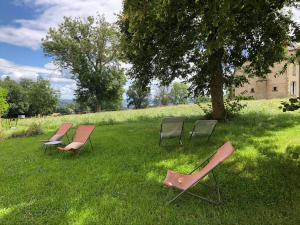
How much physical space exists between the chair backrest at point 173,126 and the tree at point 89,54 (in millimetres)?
36433

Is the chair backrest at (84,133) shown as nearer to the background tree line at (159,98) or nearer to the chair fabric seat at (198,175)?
the chair fabric seat at (198,175)

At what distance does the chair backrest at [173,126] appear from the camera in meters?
10.4

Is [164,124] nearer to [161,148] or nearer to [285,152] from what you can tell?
[161,148]

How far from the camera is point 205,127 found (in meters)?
10.0

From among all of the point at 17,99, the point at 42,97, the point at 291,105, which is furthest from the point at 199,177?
the point at 17,99

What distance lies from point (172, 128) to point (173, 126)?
76mm

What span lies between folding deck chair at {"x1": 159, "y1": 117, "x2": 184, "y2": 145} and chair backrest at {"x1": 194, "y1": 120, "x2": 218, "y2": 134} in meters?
0.56

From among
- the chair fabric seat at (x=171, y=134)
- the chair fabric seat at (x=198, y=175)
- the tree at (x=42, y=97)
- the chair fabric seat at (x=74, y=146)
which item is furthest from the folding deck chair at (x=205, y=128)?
the tree at (x=42, y=97)

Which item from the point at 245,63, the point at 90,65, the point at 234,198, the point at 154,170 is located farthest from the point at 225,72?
the point at 90,65

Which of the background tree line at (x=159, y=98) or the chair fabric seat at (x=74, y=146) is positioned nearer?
the chair fabric seat at (x=74, y=146)

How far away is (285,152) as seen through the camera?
27.1 feet

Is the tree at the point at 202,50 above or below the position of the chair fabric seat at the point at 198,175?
above

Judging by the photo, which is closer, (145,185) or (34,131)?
(145,185)

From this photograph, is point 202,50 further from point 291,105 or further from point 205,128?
point 291,105
